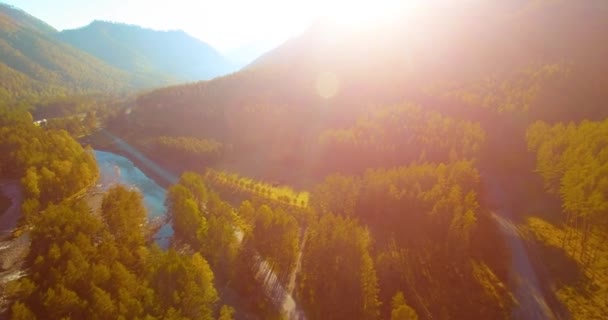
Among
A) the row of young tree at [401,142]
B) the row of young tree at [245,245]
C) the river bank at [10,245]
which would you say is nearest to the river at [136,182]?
the row of young tree at [245,245]

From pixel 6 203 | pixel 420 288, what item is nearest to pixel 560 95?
pixel 420 288

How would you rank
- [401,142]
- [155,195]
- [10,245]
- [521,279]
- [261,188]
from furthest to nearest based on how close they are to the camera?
[401,142] → [155,195] → [261,188] → [10,245] → [521,279]

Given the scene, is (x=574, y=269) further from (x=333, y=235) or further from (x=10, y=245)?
(x=10, y=245)

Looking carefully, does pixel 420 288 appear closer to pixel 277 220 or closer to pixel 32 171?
pixel 277 220

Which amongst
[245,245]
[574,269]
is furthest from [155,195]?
[574,269]

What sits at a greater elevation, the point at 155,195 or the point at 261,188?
the point at 261,188
